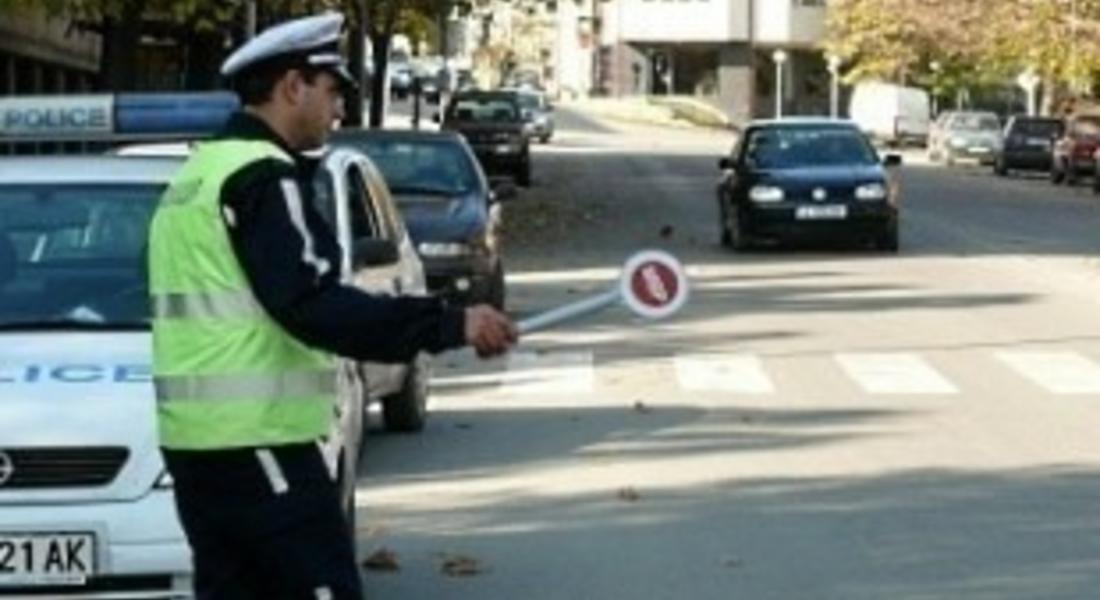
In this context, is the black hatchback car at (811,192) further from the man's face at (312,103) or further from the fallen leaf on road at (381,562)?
the man's face at (312,103)

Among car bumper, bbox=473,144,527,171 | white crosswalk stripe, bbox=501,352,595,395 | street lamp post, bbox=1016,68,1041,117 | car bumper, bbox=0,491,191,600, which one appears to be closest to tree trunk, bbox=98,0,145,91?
white crosswalk stripe, bbox=501,352,595,395

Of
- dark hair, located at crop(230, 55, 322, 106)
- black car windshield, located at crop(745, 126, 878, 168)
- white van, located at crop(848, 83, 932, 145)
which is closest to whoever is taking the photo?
dark hair, located at crop(230, 55, 322, 106)

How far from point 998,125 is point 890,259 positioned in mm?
43559

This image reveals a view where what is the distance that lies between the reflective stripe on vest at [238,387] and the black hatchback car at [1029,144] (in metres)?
57.5

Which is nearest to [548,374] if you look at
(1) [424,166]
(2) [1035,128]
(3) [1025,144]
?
(1) [424,166]

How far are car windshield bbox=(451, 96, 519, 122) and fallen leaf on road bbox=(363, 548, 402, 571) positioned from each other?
39383 millimetres

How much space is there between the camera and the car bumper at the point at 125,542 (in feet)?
24.4

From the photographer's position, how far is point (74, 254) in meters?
9.14

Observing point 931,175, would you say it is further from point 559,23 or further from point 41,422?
point 559,23

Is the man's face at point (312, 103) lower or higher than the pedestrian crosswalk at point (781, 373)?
higher

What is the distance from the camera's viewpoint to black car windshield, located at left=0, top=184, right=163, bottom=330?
342 inches

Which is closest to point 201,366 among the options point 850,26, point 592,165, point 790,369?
point 790,369

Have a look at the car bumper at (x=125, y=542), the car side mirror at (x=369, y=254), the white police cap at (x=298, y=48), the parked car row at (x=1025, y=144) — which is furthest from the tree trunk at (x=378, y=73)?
the white police cap at (x=298, y=48)

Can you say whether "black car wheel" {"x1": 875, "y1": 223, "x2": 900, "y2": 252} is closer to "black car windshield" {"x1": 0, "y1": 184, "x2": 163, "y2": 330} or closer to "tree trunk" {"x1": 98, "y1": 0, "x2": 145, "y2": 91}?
"tree trunk" {"x1": 98, "y1": 0, "x2": 145, "y2": 91}
